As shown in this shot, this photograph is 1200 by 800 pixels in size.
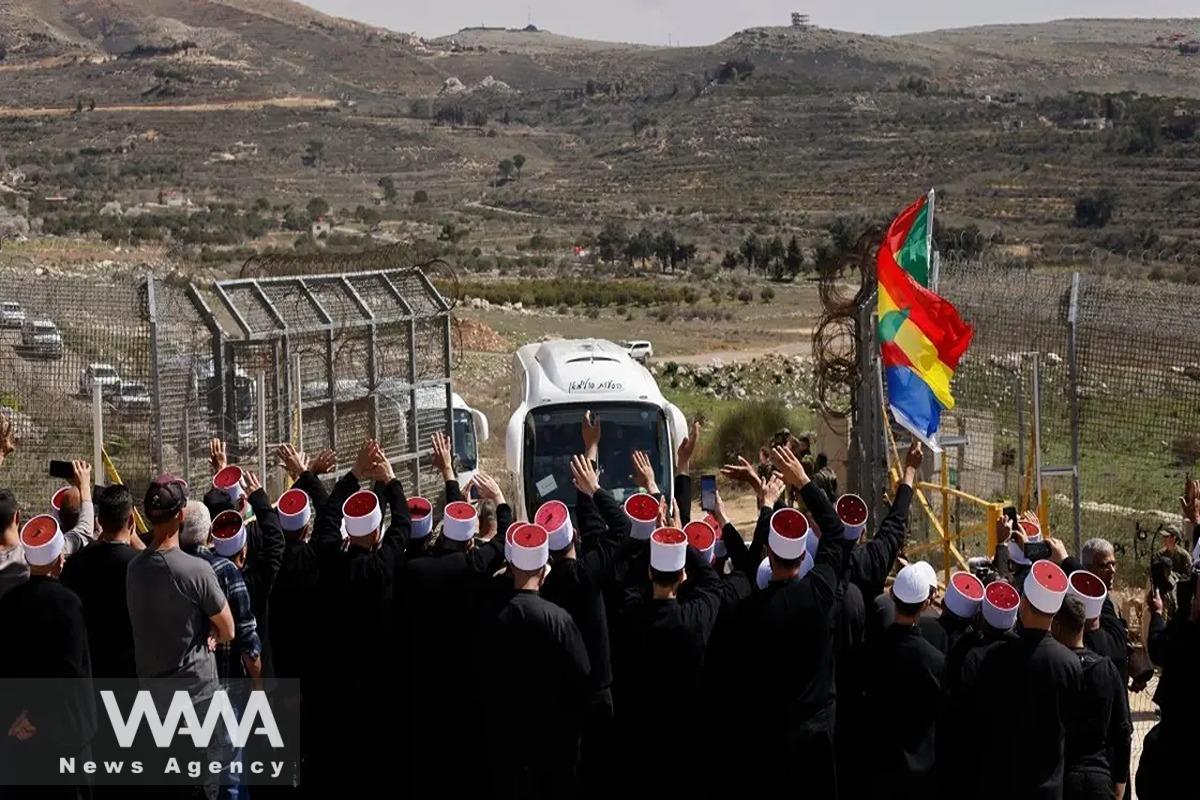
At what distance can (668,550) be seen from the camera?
20.3 ft

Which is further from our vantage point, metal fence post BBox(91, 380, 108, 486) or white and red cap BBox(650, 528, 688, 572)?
metal fence post BBox(91, 380, 108, 486)

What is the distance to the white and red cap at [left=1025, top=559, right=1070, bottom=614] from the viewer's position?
596 cm

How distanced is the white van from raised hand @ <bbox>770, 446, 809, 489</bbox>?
6776 millimetres

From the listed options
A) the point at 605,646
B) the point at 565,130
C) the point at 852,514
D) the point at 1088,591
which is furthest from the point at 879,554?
the point at 565,130

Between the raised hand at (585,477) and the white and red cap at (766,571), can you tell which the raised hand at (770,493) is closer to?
the white and red cap at (766,571)

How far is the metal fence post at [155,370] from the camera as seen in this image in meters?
11.8

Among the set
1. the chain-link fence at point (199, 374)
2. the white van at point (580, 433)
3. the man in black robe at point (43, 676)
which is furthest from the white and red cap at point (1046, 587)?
the white van at point (580, 433)

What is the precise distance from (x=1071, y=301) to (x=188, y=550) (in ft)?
23.1

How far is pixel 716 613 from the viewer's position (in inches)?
255

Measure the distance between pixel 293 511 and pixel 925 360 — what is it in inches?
229

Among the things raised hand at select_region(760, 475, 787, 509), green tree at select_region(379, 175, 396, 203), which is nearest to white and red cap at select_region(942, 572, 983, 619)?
raised hand at select_region(760, 475, 787, 509)

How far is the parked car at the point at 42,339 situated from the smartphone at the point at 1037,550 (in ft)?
26.5

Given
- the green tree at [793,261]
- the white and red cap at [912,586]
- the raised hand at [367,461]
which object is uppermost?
the raised hand at [367,461]

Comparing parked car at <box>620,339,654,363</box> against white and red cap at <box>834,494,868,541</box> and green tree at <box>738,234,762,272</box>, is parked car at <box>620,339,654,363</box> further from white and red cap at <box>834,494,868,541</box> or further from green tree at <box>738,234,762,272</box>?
green tree at <box>738,234,762,272</box>
